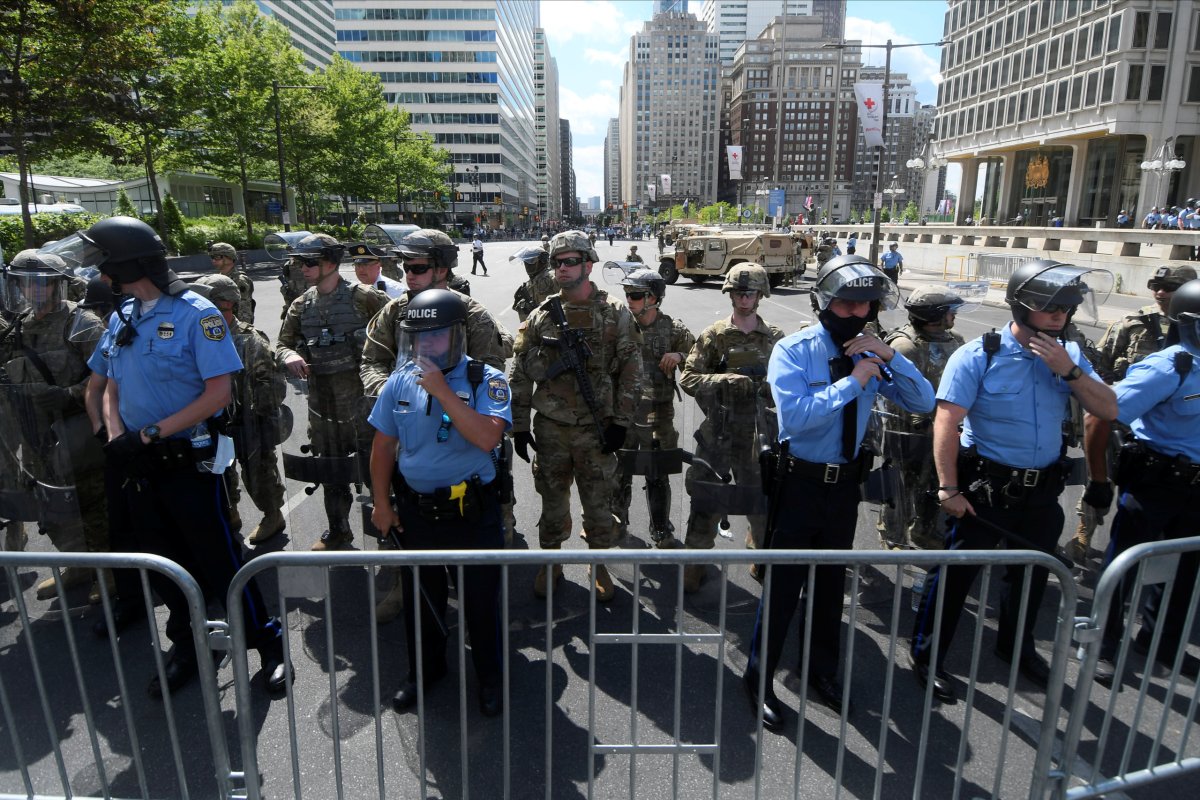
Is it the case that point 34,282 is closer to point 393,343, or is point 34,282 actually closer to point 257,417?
point 257,417

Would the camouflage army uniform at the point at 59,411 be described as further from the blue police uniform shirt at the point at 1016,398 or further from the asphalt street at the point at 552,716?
the blue police uniform shirt at the point at 1016,398

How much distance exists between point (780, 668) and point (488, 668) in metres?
1.41

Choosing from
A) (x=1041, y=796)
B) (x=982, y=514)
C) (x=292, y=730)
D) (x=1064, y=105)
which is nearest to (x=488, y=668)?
(x=292, y=730)

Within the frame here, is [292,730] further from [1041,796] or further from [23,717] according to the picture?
[1041,796]

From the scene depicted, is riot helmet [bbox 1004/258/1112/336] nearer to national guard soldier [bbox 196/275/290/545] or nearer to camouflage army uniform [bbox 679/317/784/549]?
camouflage army uniform [bbox 679/317/784/549]

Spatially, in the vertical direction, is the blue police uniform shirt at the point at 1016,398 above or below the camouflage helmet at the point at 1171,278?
below

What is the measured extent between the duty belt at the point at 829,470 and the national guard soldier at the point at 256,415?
10.2ft

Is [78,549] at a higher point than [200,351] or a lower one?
lower

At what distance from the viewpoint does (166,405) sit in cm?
318

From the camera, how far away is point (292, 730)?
7.46ft

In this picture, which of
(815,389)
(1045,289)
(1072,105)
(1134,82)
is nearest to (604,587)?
→ (815,389)

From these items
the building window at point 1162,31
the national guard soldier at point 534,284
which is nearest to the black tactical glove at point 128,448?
the national guard soldier at point 534,284

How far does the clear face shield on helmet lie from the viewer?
9.12ft

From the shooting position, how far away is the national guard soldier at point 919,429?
4215 millimetres
